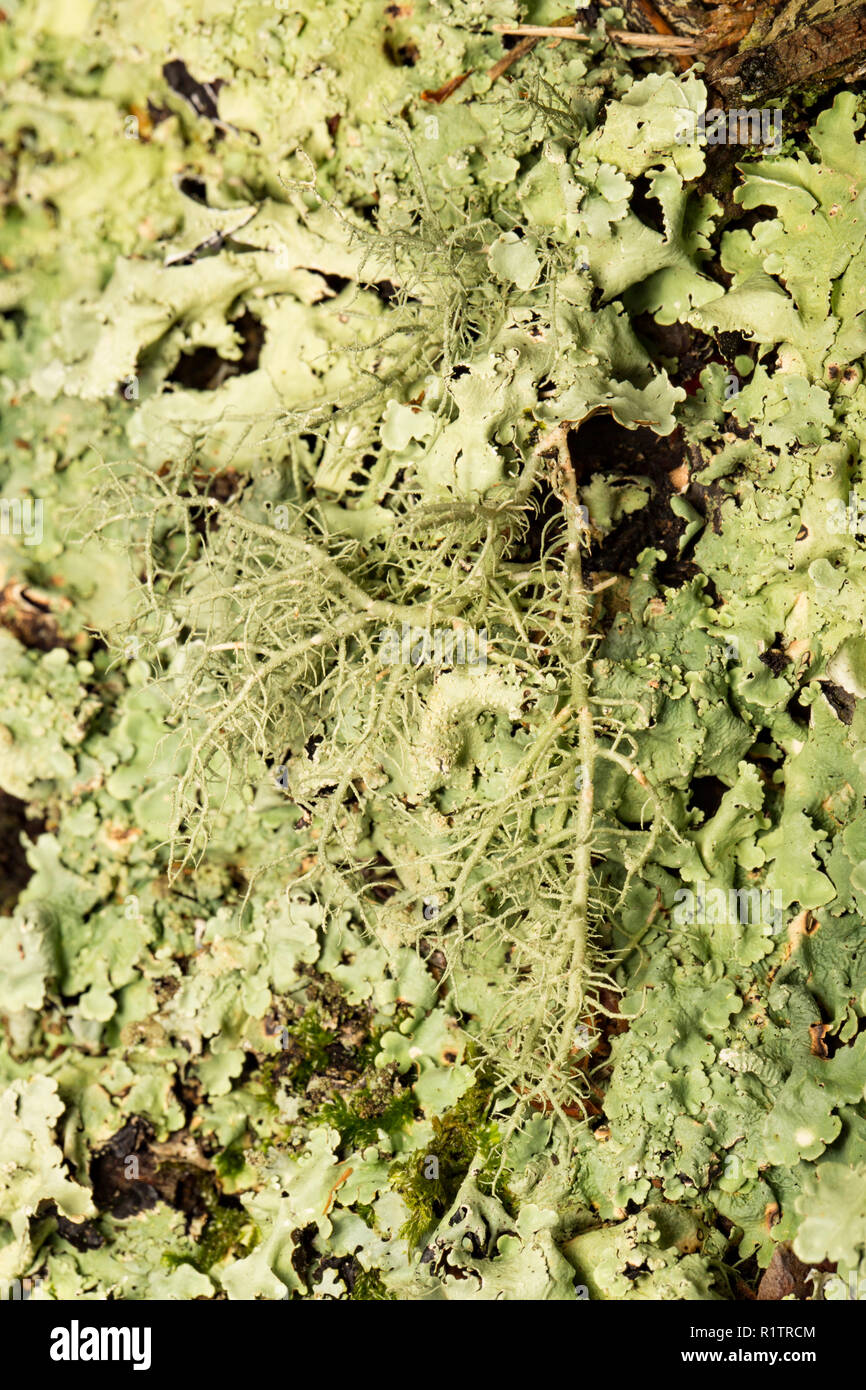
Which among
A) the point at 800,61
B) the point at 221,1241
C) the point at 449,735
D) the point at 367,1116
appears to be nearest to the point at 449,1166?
the point at 367,1116

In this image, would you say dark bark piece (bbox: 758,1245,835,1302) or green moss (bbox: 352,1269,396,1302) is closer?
dark bark piece (bbox: 758,1245,835,1302)

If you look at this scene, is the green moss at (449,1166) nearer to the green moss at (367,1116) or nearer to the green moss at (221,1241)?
the green moss at (367,1116)

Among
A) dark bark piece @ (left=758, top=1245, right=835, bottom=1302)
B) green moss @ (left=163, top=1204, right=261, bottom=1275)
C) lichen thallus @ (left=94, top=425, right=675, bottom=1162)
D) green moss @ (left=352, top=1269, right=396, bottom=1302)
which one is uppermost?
lichen thallus @ (left=94, top=425, right=675, bottom=1162)

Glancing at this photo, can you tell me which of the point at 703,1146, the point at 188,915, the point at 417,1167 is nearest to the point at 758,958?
the point at 703,1146

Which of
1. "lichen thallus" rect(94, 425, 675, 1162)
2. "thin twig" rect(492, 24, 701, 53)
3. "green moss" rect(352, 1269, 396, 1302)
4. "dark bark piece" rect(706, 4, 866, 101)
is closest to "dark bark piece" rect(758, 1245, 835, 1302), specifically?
"lichen thallus" rect(94, 425, 675, 1162)

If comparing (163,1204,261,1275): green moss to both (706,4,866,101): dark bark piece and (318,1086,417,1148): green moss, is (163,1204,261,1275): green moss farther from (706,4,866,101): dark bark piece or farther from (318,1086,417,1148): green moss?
(706,4,866,101): dark bark piece

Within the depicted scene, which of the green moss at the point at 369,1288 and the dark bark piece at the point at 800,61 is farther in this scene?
the green moss at the point at 369,1288

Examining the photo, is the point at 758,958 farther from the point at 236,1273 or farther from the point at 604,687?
the point at 236,1273

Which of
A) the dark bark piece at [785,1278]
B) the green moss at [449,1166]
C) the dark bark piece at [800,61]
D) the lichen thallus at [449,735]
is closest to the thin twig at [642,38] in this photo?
the dark bark piece at [800,61]
